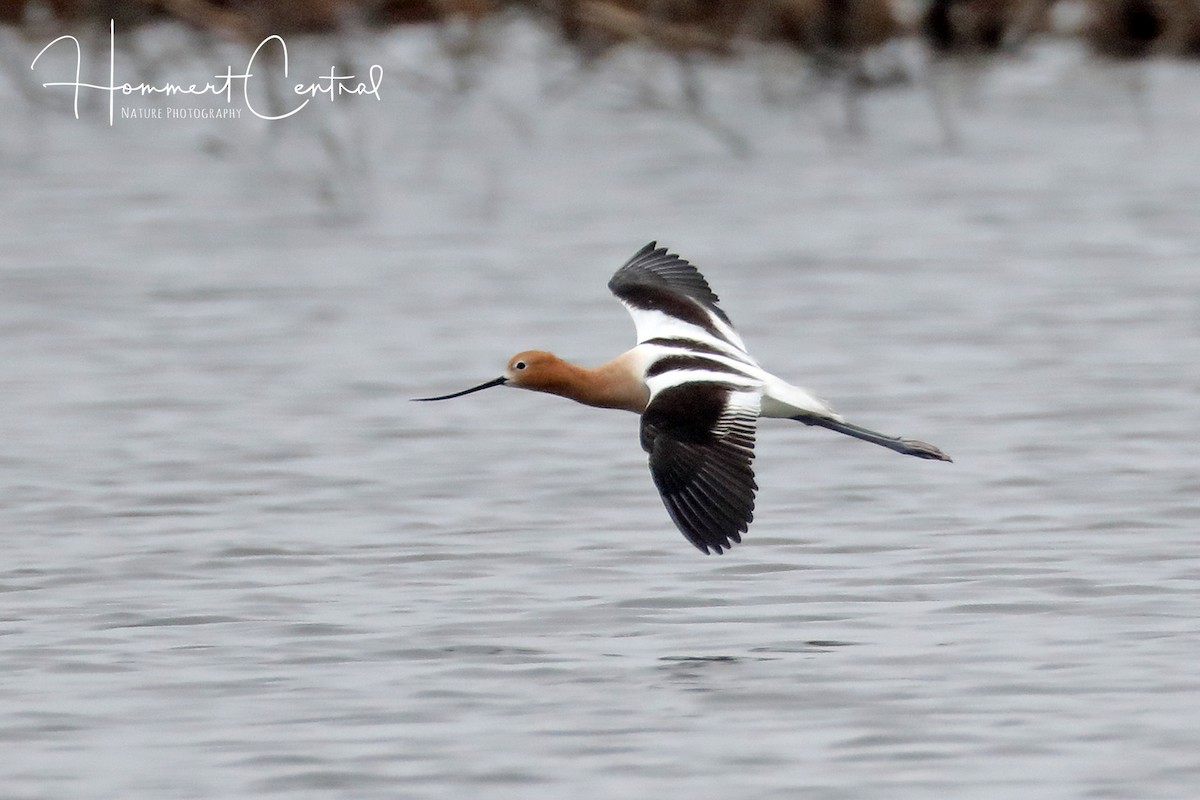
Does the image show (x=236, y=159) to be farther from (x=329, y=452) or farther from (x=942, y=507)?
(x=942, y=507)

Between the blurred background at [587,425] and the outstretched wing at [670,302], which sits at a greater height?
the outstretched wing at [670,302]

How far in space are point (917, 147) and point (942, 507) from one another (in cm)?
1140

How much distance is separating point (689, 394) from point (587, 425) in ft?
10.2

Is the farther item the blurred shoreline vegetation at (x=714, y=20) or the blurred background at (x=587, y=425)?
the blurred shoreline vegetation at (x=714, y=20)

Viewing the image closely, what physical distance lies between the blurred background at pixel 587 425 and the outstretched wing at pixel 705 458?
1.06 ft

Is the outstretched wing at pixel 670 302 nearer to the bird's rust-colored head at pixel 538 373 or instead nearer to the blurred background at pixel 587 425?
the bird's rust-colored head at pixel 538 373

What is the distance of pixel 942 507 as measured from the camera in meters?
8.27

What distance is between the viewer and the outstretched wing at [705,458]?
6477 millimetres

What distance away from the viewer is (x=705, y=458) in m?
6.67

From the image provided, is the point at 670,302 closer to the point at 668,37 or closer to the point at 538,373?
the point at 538,373

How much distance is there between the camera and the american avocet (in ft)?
21.5

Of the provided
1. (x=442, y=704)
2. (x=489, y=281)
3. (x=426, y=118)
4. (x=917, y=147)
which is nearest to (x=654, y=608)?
(x=442, y=704)
